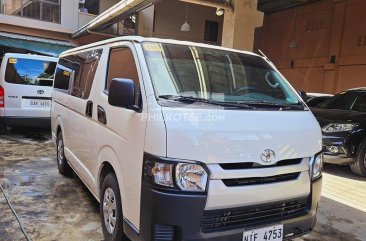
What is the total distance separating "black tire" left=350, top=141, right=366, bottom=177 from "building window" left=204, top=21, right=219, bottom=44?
52.2 ft

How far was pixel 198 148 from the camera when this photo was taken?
238 cm

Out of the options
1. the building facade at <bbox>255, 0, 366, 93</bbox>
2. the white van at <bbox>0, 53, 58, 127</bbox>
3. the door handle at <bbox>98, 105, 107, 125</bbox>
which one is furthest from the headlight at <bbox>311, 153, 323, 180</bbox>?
the building facade at <bbox>255, 0, 366, 93</bbox>

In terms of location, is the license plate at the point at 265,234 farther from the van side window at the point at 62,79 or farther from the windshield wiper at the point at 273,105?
the van side window at the point at 62,79

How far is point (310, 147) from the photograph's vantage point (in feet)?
9.55

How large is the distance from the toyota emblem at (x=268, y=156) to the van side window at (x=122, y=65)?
109 centimetres

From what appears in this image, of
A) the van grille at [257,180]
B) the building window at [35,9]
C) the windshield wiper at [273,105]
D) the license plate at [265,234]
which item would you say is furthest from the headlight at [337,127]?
the building window at [35,9]

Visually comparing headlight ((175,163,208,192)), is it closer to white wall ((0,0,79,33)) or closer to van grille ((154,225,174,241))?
van grille ((154,225,174,241))

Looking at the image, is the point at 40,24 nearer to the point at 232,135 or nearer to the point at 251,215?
the point at 232,135

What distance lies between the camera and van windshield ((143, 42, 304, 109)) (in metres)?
2.88

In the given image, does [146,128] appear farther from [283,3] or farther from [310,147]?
[283,3]

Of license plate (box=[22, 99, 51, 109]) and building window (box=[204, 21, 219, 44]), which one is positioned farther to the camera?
building window (box=[204, 21, 219, 44])

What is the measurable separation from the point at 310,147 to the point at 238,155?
769mm

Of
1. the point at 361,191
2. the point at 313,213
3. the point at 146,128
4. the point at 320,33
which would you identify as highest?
the point at 320,33

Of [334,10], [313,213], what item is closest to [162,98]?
[313,213]
